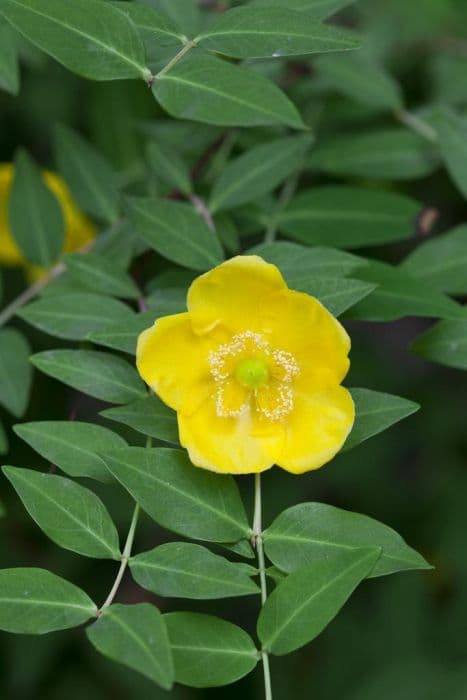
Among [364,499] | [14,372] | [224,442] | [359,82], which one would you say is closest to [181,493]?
[224,442]

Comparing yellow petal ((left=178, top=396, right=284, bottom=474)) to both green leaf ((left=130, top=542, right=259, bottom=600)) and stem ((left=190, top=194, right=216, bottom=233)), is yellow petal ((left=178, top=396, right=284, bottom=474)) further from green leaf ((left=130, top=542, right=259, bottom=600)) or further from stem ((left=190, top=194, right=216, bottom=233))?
stem ((left=190, top=194, right=216, bottom=233))

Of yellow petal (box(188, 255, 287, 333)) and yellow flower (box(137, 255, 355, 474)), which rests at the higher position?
yellow petal (box(188, 255, 287, 333))

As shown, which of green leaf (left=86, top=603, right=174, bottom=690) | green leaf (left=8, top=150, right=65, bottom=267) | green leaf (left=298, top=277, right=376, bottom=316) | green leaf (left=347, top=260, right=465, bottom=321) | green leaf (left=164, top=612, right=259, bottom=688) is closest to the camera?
green leaf (left=86, top=603, right=174, bottom=690)

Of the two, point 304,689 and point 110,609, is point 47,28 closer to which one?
point 110,609

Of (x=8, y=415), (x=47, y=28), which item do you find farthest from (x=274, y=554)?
(x=8, y=415)

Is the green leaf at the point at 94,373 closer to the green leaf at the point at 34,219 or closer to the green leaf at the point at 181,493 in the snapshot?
the green leaf at the point at 181,493

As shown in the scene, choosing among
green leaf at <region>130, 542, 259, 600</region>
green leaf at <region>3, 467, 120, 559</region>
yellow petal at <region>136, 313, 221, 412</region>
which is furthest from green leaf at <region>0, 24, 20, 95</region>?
green leaf at <region>130, 542, 259, 600</region>

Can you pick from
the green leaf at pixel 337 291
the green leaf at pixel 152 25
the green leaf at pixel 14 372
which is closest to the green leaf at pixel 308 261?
the green leaf at pixel 337 291
